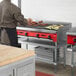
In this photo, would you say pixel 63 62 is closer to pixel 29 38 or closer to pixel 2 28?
pixel 29 38

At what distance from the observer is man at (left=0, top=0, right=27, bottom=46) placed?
347 centimetres

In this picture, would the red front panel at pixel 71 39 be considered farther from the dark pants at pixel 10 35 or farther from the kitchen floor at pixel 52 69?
the dark pants at pixel 10 35

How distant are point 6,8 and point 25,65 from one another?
1728 millimetres

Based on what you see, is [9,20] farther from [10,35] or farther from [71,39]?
[71,39]

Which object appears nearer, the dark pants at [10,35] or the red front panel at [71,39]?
the red front panel at [71,39]

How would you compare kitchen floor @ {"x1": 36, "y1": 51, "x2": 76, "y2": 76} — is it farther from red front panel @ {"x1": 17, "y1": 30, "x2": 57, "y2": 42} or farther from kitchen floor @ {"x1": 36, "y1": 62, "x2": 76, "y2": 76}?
red front panel @ {"x1": 17, "y1": 30, "x2": 57, "y2": 42}

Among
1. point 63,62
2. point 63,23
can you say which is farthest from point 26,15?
point 63,62

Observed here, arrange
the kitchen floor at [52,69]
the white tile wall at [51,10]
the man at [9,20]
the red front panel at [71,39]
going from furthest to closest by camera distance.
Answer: the white tile wall at [51,10] < the kitchen floor at [52,69] < the man at [9,20] < the red front panel at [71,39]

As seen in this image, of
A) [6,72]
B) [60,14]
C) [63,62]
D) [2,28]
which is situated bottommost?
[63,62]

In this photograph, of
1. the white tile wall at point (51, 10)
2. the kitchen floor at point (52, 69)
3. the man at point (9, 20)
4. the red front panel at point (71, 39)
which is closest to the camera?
the red front panel at point (71, 39)

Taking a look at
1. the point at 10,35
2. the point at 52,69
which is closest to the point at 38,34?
the point at 10,35

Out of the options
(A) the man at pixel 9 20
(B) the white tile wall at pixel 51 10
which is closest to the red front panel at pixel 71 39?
(B) the white tile wall at pixel 51 10

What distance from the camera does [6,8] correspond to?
3.46 meters

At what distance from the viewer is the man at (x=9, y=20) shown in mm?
3465
